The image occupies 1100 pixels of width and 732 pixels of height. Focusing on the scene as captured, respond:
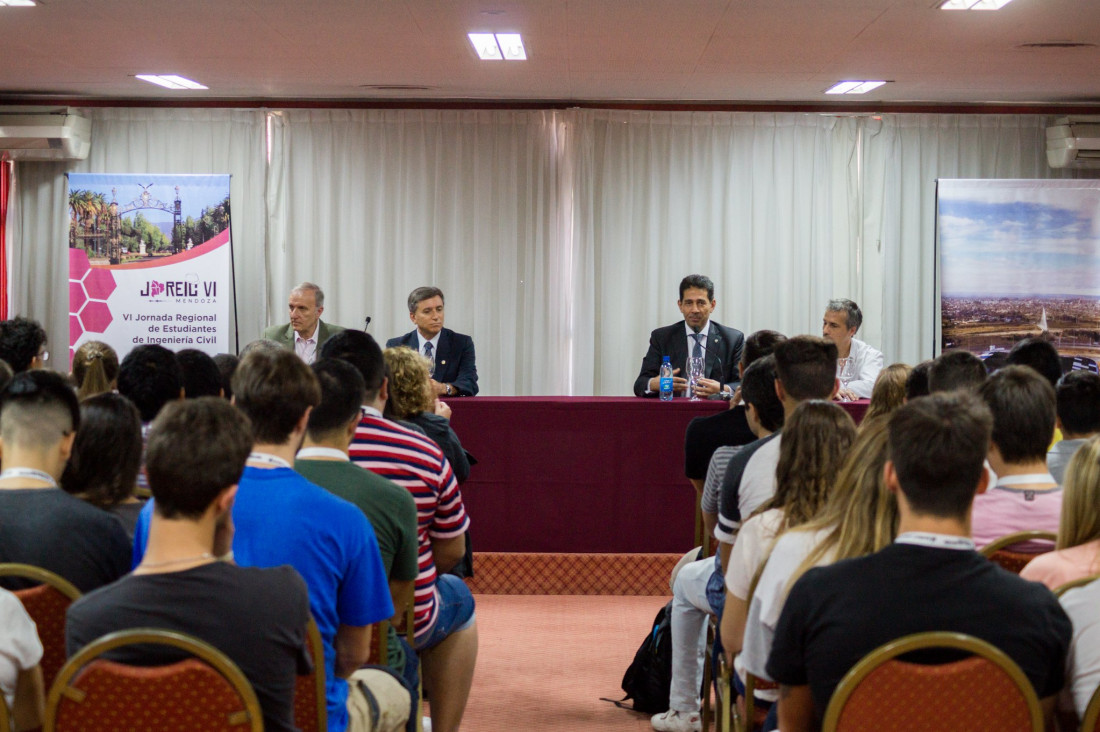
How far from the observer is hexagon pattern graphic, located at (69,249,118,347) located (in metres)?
7.71

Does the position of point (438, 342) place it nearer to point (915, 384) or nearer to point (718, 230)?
point (718, 230)

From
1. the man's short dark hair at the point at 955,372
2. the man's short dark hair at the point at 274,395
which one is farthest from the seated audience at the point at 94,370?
the man's short dark hair at the point at 955,372

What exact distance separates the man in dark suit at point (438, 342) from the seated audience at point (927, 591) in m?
4.72

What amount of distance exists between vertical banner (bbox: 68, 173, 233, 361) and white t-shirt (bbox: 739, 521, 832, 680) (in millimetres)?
6252

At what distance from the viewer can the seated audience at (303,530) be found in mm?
2080

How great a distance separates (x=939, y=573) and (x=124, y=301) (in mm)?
7093

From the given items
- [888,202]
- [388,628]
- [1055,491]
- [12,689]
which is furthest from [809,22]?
[12,689]

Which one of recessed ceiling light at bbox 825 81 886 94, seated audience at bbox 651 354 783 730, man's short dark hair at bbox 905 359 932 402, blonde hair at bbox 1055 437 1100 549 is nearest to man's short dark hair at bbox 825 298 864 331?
recessed ceiling light at bbox 825 81 886 94

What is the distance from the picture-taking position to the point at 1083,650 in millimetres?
1766

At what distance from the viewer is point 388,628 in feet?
8.25

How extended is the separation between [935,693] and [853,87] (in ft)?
20.5

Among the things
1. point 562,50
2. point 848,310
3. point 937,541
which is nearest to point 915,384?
point 937,541

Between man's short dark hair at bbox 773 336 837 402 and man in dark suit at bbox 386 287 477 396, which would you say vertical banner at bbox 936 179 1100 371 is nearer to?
man in dark suit at bbox 386 287 477 396

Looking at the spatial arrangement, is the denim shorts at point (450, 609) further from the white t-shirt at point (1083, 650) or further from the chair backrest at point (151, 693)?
the white t-shirt at point (1083, 650)
